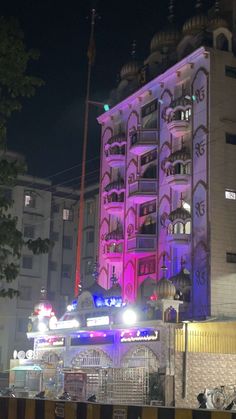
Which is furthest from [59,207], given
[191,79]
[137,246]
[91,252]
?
[191,79]

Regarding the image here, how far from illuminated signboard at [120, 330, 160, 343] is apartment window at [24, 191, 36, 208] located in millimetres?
30196

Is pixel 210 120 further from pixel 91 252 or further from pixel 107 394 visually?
pixel 91 252

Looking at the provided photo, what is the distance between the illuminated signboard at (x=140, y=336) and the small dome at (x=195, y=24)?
68.1 feet

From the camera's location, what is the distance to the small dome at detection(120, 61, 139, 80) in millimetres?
48750

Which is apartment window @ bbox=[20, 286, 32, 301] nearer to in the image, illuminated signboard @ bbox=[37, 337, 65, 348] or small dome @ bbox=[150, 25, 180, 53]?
→ illuminated signboard @ bbox=[37, 337, 65, 348]

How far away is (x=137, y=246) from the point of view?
135ft

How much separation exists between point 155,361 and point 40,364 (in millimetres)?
11125

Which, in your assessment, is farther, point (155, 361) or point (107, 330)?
point (107, 330)

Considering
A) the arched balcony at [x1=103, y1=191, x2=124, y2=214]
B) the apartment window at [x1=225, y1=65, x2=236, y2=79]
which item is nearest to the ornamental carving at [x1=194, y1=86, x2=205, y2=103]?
the apartment window at [x1=225, y1=65, x2=236, y2=79]

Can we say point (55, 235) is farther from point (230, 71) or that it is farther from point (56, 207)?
point (230, 71)

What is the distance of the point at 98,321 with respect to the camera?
118ft

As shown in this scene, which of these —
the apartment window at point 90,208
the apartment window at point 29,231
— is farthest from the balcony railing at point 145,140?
the apartment window at point 29,231

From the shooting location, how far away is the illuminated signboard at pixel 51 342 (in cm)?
3994

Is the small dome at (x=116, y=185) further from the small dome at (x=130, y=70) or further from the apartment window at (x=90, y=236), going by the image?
the apartment window at (x=90, y=236)
